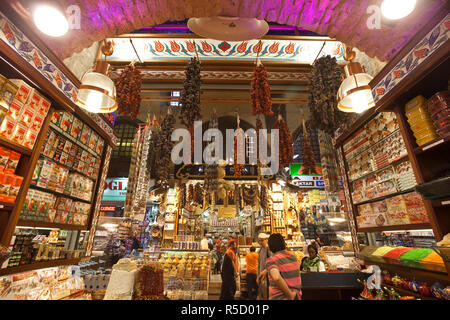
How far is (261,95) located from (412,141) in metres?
2.17

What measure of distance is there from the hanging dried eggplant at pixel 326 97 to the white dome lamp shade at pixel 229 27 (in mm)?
1216

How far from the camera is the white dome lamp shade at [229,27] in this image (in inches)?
107

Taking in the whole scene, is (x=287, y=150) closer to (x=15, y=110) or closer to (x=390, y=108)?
(x=390, y=108)

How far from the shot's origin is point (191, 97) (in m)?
3.38

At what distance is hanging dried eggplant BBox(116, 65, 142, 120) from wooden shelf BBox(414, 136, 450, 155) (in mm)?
4102

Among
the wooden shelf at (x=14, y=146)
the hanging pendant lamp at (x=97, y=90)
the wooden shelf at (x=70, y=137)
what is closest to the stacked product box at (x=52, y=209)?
the wooden shelf at (x=14, y=146)

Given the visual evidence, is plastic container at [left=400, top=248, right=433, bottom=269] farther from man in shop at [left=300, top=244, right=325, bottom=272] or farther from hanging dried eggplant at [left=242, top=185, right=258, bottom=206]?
hanging dried eggplant at [left=242, top=185, right=258, bottom=206]

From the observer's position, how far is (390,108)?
9.39 feet

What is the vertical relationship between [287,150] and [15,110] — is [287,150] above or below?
above

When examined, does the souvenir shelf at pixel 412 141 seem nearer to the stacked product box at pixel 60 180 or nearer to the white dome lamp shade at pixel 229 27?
the white dome lamp shade at pixel 229 27

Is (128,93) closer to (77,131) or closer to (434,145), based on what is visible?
(77,131)

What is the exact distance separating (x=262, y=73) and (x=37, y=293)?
4319mm

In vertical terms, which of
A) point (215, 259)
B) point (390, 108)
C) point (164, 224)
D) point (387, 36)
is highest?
point (387, 36)
